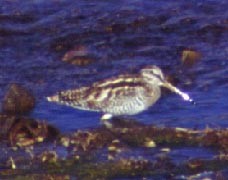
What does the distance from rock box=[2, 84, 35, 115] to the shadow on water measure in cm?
16

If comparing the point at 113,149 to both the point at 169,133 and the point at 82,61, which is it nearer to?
the point at 169,133

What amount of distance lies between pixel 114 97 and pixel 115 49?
4.32 m

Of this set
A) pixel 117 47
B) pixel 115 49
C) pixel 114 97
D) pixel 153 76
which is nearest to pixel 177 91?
pixel 153 76

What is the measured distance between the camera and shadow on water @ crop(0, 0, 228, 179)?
55.7 ft

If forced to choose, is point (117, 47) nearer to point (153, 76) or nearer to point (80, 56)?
point (80, 56)

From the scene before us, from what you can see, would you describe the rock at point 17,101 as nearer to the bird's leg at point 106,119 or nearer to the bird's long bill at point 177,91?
the bird's leg at point 106,119

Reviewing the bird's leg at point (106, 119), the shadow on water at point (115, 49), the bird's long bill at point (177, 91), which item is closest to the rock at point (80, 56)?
the shadow on water at point (115, 49)

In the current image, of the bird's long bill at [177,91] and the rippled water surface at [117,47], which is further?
the bird's long bill at [177,91]

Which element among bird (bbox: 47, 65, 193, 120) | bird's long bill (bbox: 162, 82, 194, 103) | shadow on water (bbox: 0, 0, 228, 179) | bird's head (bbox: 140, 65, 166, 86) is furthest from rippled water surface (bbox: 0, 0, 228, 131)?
bird's head (bbox: 140, 65, 166, 86)

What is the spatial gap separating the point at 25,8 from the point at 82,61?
3178mm

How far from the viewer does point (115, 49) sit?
67.9 feet

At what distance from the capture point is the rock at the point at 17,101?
16922mm

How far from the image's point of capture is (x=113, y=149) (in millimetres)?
15312

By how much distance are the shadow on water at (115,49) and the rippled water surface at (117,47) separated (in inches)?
0.6
